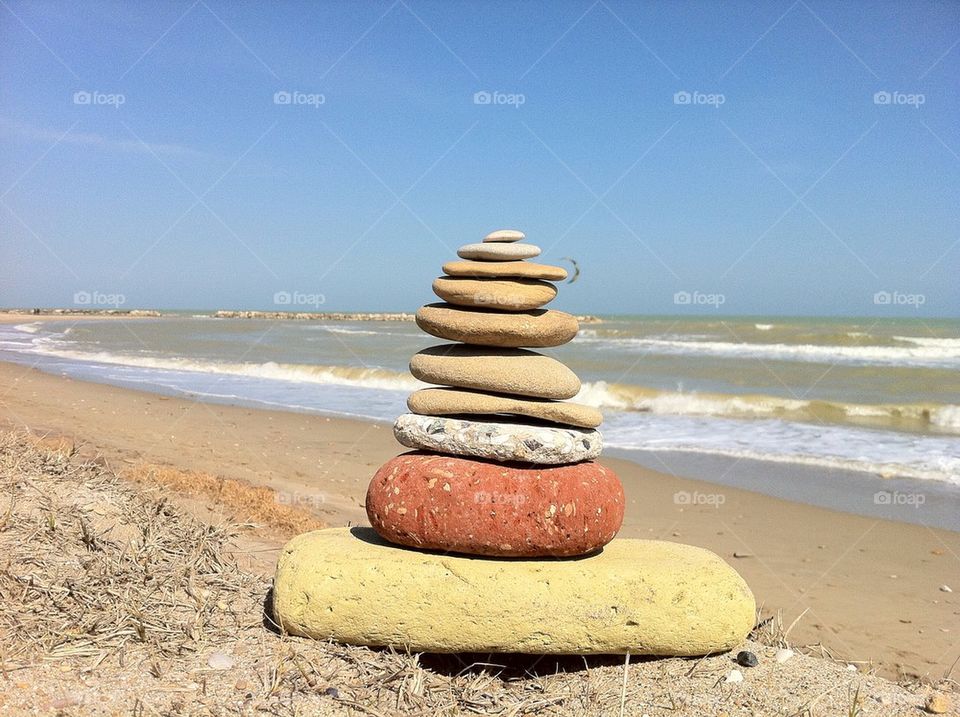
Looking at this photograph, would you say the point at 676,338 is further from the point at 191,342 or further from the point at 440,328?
the point at 440,328

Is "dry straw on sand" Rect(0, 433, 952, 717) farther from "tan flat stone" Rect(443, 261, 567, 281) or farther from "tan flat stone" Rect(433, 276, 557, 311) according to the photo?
"tan flat stone" Rect(443, 261, 567, 281)

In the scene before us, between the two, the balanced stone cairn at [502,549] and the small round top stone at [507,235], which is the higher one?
the small round top stone at [507,235]

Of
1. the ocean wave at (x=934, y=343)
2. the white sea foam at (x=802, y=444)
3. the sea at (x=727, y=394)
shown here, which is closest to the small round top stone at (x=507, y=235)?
the sea at (x=727, y=394)

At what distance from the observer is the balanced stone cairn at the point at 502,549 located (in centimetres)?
486

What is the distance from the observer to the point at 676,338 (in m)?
47.2

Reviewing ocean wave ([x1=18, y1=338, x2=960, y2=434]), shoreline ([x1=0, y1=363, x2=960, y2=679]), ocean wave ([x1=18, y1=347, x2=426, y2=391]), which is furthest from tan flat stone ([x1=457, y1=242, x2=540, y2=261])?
ocean wave ([x1=18, y1=347, x2=426, y2=391])

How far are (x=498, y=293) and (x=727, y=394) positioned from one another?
15.4 metres

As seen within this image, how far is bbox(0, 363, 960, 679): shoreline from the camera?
248 inches

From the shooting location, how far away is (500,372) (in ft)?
17.8

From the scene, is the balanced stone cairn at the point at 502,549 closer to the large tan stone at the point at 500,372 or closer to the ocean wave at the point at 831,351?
the large tan stone at the point at 500,372

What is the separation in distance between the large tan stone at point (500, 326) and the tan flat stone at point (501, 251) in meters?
0.42

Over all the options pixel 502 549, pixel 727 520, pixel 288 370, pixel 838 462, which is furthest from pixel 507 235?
pixel 288 370

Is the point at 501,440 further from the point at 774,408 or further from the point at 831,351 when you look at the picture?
the point at 831,351

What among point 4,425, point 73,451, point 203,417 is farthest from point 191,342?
point 73,451
